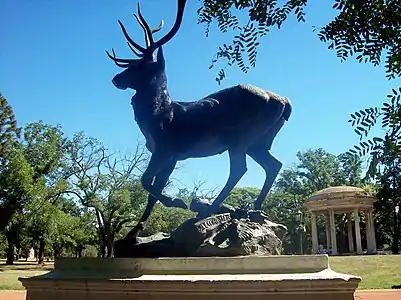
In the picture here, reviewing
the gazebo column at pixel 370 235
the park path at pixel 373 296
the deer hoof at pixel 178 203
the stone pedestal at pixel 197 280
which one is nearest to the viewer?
the stone pedestal at pixel 197 280

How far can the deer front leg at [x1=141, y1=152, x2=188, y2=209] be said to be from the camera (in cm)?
512

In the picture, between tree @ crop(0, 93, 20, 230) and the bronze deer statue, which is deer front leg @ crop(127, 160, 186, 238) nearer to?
the bronze deer statue

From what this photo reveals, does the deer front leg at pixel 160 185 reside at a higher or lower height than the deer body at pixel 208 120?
lower

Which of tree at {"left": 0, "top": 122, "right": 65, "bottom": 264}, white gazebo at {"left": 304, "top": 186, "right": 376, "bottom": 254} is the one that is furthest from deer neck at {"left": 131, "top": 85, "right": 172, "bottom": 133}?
white gazebo at {"left": 304, "top": 186, "right": 376, "bottom": 254}

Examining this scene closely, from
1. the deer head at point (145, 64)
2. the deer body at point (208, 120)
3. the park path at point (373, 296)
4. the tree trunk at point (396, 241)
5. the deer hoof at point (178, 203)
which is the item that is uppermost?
the deer head at point (145, 64)

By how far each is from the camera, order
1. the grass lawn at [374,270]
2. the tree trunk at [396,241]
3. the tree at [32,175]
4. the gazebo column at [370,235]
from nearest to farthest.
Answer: the grass lawn at [374,270]
the tree at [32,175]
the gazebo column at [370,235]
the tree trunk at [396,241]

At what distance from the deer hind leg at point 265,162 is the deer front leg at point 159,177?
962mm

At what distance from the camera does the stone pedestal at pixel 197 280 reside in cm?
376

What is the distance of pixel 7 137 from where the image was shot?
3309 centimetres

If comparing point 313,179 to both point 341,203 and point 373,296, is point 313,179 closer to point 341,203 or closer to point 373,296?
point 341,203

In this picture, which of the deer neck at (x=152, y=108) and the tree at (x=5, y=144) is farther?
the tree at (x=5, y=144)

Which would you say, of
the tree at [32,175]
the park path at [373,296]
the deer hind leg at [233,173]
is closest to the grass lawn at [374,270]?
the park path at [373,296]

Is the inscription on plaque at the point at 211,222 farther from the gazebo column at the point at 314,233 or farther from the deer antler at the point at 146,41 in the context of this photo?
the gazebo column at the point at 314,233

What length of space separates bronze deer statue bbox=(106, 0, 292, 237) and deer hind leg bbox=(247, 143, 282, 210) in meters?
0.21
